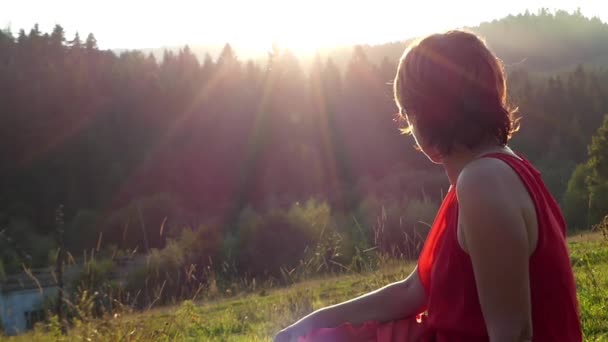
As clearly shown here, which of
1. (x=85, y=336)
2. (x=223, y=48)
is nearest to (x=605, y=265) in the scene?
(x=85, y=336)

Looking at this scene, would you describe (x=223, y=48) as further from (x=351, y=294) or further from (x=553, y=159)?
(x=351, y=294)

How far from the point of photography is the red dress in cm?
173

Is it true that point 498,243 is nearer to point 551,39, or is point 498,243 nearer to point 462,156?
point 462,156

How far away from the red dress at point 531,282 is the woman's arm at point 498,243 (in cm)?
6

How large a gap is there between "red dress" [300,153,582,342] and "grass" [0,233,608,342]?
2285 mm

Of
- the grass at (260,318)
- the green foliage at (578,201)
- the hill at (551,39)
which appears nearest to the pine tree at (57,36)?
the green foliage at (578,201)

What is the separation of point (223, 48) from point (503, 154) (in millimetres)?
63419

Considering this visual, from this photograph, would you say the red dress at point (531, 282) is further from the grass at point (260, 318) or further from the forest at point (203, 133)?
the forest at point (203, 133)

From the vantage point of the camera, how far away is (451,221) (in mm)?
1814

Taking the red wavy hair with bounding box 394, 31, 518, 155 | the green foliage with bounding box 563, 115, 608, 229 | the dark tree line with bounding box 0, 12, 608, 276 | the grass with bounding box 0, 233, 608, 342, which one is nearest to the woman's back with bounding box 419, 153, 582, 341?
the red wavy hair with bounding box 394, 31, 518, 155

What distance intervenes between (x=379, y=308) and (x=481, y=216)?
812 mm

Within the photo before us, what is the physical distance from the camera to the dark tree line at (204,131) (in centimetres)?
5062

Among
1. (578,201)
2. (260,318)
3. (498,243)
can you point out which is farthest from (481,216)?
(578,201)

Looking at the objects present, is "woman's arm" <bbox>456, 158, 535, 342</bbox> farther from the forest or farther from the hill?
the hill
